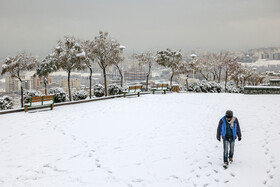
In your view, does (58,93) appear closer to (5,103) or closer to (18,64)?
(5,103)

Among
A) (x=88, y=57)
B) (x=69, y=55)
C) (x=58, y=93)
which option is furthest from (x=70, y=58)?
(x=58, y=93)

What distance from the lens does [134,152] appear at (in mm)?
6633

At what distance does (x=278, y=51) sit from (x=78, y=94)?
148865 millimetres

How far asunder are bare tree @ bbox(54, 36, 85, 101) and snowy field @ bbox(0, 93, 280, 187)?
39.2ft

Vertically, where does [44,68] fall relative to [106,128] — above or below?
above

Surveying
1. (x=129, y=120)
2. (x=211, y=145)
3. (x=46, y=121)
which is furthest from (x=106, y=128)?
(x=211, y=145)

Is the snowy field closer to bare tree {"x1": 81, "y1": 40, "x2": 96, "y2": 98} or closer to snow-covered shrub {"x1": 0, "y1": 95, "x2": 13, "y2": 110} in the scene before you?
snow-covered shrub {"x1": 0, "y1": 95, "x2": 13, "y2": 110}

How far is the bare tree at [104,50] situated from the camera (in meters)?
24.0

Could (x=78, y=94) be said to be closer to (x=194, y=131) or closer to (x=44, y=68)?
(x=44, y=68)

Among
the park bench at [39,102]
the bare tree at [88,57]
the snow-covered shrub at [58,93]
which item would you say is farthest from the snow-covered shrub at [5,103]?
the bare tree at [88,57]

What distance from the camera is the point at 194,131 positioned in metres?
8.76

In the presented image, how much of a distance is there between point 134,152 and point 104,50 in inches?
743

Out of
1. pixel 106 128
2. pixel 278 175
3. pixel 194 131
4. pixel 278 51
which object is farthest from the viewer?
pixel 278 51

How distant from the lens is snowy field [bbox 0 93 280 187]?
16.7ft
